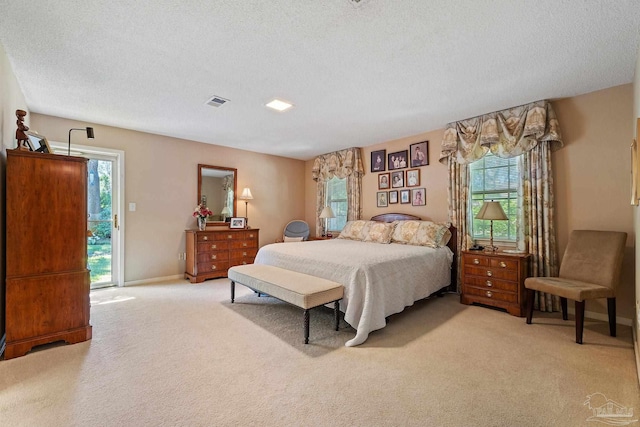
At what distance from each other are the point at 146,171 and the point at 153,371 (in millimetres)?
3612

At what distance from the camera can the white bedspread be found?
2662mm

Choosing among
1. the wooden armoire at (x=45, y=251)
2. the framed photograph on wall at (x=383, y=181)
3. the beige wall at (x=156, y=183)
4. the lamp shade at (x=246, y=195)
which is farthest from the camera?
the lamp shade at (x=246, y=195)

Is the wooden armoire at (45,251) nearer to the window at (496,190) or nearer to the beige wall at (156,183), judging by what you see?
the beige wall at (156,183)

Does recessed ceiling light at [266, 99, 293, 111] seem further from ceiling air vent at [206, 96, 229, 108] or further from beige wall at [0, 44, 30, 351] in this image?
beige wall at [0, 44, 30, 351]

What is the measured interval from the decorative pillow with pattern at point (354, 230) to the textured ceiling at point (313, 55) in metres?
1.92

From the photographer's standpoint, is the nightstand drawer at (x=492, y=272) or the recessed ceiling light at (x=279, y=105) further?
the recessed ceiling light at (x=279, y=105)

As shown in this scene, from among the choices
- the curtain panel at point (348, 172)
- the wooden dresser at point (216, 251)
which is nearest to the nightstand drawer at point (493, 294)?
the curtain panel at point (348, 172)

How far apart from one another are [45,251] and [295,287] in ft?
7.12

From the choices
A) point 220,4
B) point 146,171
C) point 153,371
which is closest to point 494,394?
point 153,371

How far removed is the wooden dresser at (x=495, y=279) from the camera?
10.4 feet

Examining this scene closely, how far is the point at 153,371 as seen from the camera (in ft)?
6.79

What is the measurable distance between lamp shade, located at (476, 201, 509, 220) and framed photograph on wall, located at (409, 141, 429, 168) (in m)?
1.35

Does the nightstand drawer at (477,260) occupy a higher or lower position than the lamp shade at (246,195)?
lower

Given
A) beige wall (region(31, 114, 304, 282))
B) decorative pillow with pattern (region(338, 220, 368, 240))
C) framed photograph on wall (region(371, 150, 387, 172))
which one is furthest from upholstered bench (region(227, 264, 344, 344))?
framed photograph on wall (region(371, 150, 387, 172))
